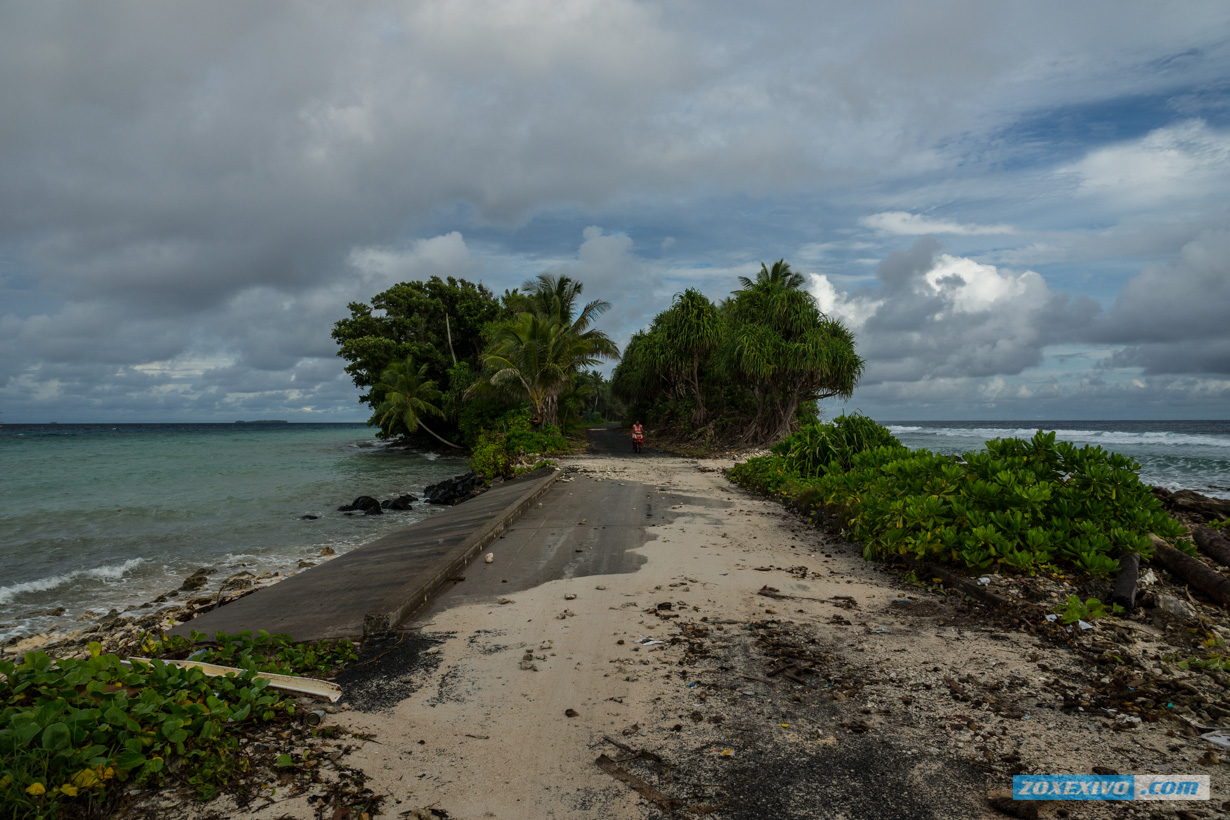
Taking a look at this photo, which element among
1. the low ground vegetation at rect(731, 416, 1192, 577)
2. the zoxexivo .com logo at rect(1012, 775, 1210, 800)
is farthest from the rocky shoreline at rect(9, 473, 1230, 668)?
the zoxexivo .com logo at rect(1012, 775, 1210, 800)

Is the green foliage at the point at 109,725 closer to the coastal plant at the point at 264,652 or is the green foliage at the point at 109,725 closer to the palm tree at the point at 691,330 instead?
the coastal plant at the point at 264,652

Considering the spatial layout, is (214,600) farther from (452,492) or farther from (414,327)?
(414,327)

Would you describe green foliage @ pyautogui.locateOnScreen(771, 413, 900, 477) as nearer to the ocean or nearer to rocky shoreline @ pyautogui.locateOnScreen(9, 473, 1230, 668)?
rocky shoreline @ pyautogui.locateOnScreen(9, 473, 1230, 668)

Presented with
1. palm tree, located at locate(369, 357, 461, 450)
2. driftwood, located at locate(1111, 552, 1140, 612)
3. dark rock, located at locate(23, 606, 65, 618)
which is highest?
palm tree, located at locate(369, 357, 461, 450)

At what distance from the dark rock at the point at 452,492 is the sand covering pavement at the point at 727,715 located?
12147mm

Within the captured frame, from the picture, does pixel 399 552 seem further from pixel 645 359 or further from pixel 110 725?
pixel 645 359

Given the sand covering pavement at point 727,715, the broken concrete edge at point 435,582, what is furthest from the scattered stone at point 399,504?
the sand covering pavement at point 727,715

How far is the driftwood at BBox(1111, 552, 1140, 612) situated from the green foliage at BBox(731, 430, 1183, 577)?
95 millimetres

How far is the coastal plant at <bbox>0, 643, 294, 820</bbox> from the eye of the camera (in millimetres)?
2275

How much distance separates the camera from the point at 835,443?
37.8 ft

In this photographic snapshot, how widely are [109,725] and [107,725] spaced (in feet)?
0.09

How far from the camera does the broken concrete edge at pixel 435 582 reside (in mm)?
4410

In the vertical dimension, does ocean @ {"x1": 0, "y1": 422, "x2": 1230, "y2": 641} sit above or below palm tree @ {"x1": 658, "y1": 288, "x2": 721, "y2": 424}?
below

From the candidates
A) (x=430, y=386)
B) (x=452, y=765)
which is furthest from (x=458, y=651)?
(x=430, y=386)
